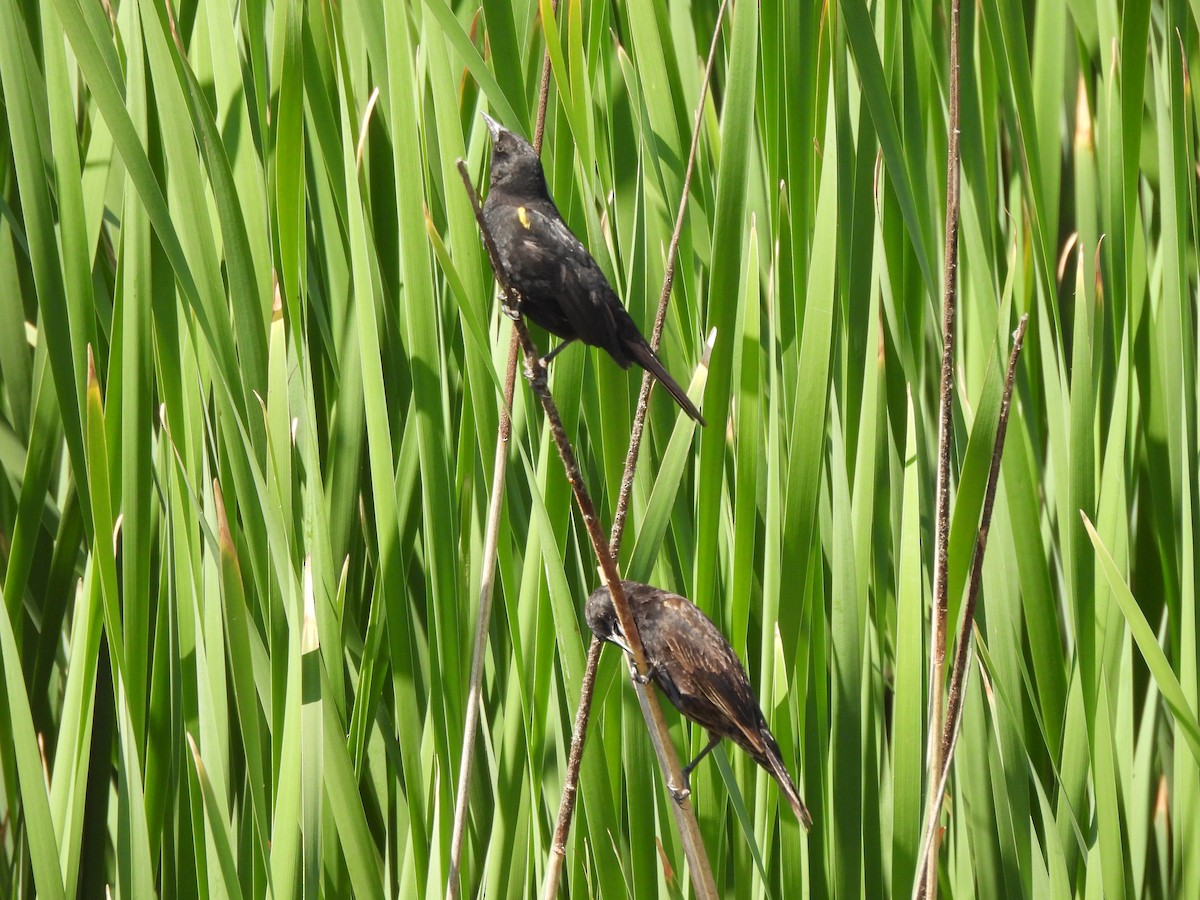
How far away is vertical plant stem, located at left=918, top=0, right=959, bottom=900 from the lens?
3.21ft

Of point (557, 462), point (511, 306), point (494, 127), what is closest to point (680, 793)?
point (557, 462)

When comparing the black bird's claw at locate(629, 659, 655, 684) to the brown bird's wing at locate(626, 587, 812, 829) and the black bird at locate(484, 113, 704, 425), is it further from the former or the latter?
the black bird at locate(484, 113, 704, 425)

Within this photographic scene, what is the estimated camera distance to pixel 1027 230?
4.95 ft

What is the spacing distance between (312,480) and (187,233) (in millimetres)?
332

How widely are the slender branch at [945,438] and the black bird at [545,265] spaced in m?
0.25

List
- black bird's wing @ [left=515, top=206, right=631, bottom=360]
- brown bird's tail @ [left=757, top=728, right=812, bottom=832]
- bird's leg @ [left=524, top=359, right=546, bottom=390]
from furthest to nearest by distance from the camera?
black bird's wing @ [left=515, top=206, right=631, bottom=360]
brown bird's tail @ [left=757, top=728, right=812, bottom=832]
bird's leg @ [left=524, top=359, right=546, bottom=390]

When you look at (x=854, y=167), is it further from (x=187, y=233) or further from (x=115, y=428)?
(x=115, y=428)

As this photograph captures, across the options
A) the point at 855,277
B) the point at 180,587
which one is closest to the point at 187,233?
the point at 180,587

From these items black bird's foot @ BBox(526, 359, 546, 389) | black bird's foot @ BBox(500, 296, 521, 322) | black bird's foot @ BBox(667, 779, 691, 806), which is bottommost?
black bird's foot @ BBox(667, 779, 691, 806)

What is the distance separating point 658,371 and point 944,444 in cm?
30

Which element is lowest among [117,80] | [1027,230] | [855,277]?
[855,277]

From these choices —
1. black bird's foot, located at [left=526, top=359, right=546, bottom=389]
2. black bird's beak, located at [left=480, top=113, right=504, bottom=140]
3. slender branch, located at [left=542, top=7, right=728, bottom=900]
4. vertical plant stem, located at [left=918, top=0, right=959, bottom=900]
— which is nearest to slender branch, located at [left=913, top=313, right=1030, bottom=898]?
vertical plant stem, located at [left=918, top=0, right=959, bottom=900]

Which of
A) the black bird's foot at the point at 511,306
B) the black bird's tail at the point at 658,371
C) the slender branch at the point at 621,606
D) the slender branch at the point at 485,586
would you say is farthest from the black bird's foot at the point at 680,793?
the black bird's foot at the point at 511,306

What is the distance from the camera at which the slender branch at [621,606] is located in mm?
887
